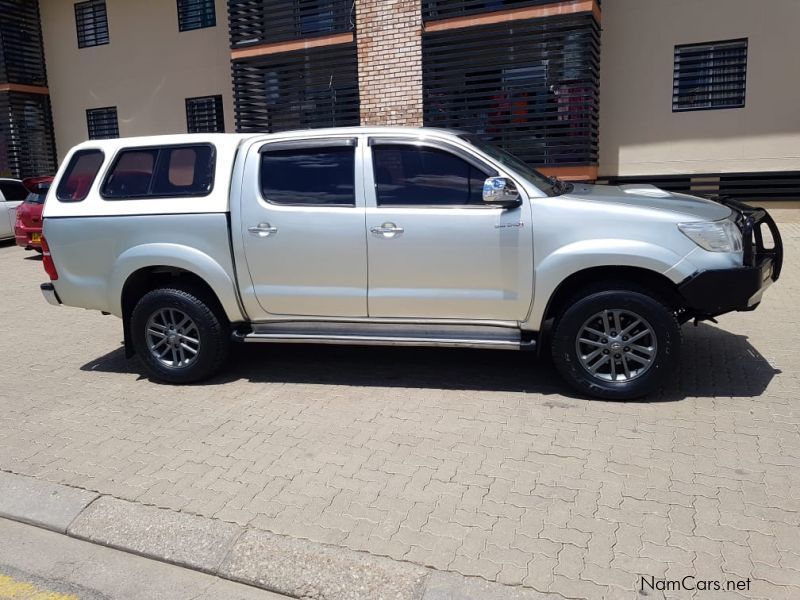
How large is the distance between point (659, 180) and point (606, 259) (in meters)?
8.60

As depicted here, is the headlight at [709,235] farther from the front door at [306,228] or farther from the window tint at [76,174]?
the window tint at [76,174]

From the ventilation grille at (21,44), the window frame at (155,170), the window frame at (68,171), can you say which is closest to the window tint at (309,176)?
the window frame at (155,170)

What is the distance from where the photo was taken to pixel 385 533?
129 inches

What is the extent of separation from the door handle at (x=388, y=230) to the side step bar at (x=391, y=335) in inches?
26.9

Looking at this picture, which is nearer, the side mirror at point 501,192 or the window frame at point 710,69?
the side mirror at point 501,192

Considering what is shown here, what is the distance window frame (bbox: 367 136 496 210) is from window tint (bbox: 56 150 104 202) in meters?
2.32

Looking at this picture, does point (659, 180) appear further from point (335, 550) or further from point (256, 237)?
point (335, 550)

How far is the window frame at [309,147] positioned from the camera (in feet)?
16.5

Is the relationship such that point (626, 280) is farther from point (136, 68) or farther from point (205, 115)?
point (136, 68)

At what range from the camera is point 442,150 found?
4.89 metres

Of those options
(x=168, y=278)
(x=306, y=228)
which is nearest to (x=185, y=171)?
(x=168, y=278)

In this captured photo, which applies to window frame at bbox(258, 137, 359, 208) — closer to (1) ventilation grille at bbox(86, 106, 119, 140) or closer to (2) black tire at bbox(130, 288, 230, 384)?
(2) black tire at bbox(130, 288, 230, 384)

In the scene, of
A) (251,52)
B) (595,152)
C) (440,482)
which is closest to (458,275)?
(440,482)

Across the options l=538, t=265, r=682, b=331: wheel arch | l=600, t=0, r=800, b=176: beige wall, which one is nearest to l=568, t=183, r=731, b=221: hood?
l=538, t=265, r=682, b=331: wheel arch
